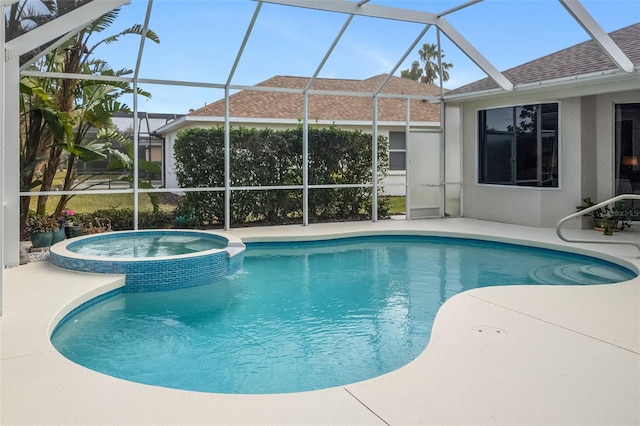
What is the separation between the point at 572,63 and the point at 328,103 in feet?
→ 25.8

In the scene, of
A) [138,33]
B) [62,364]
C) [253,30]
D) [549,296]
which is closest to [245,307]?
[62,364]

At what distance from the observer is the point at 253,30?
9359 mm

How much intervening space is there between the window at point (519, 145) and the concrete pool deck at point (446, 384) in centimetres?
646

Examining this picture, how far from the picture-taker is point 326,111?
16.5 m

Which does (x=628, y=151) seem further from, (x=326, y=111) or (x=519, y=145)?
(x=326, y=111)

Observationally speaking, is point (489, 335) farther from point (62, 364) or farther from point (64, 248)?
point (64, 248)

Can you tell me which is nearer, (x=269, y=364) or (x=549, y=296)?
(x=269, y=364)

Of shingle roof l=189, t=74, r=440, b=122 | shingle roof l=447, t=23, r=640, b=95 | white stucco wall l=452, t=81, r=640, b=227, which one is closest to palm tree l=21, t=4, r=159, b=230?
shingle roof l=189, t=74, r=440, b=122

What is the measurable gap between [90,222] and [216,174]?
2.83 meters

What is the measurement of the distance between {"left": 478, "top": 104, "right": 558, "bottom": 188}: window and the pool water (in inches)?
277

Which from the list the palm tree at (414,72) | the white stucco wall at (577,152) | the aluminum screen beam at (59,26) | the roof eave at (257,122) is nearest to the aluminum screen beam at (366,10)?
the aluminum screen beam at (59,26)

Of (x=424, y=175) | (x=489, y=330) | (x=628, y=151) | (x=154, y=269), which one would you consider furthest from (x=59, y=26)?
(x=628, y=151)

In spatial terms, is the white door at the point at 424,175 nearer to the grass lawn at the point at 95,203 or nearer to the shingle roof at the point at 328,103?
the shingle roof at the point at 328,103

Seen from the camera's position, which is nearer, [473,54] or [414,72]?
[473,54]
